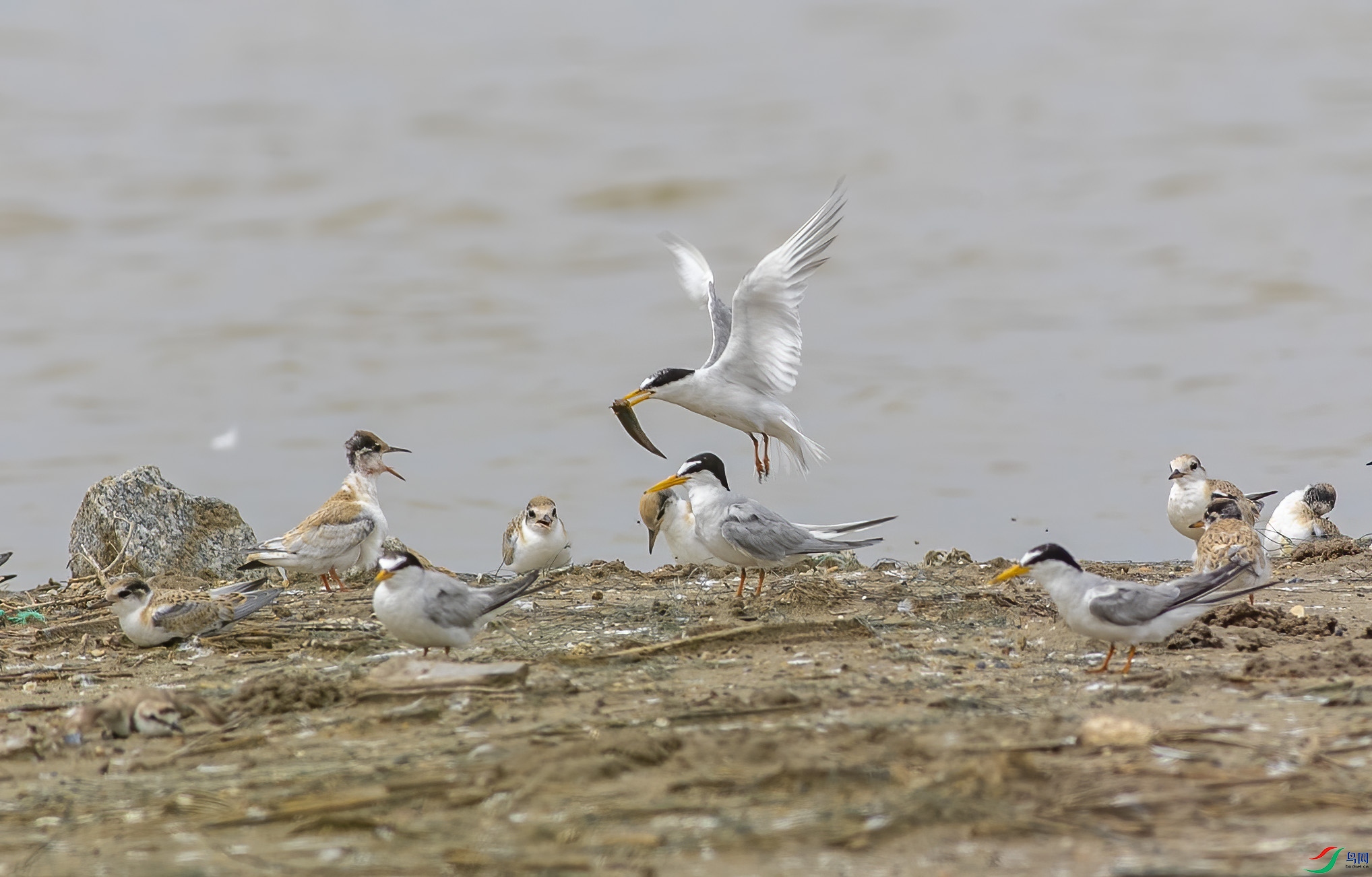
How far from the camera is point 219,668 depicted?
5984mm

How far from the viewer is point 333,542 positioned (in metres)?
7.86

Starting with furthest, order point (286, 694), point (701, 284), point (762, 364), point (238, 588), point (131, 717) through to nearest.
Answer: point (701, 284) < point (762, 364) < point (238, 588) < point (286, 694) < point (131, 717)

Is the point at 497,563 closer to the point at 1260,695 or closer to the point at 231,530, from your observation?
the point at 231,530

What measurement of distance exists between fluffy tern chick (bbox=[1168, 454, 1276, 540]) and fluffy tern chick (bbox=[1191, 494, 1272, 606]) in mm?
2353

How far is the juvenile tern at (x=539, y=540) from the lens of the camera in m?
8.49

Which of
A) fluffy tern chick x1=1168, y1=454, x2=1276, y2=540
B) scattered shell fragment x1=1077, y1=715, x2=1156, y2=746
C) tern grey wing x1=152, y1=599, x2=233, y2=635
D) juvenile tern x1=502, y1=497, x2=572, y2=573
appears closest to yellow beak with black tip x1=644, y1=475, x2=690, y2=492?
juvenile tern x1=502, y1=497, x2=572, y2=573

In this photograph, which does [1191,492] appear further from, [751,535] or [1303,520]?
[751,535]

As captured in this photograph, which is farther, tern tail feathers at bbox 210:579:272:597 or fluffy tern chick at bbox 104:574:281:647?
tern tail feathers at bbox 210:579:272:597

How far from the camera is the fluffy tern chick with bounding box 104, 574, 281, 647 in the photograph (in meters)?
6.27

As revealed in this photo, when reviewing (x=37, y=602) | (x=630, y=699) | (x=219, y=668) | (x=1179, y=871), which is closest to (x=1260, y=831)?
(x=1179, y=871)

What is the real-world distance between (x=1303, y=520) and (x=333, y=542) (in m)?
7.08

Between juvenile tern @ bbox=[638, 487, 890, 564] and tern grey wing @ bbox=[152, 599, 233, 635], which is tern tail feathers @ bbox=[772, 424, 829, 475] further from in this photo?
tern grey wing @ bbox=[152, 599, 233, 635]
